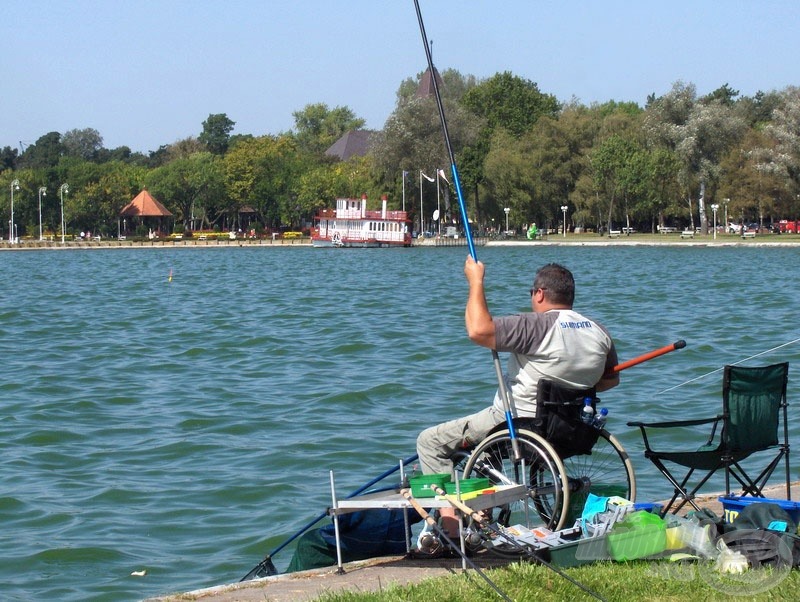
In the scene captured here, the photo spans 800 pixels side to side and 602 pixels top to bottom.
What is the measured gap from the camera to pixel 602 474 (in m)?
7.23

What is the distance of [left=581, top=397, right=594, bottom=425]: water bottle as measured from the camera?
6277mm

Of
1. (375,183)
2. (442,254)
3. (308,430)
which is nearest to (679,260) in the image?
(442,254)

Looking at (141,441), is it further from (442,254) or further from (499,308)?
(442,254)

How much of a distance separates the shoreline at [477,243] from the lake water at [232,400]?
26.5 metres

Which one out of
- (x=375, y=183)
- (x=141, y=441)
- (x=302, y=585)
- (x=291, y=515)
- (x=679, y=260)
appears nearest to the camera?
(x=302, y=585)

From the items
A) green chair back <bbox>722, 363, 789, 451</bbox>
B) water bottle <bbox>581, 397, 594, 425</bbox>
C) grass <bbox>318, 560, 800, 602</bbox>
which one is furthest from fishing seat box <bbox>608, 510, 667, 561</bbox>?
green chair back <bbox>722, 363, 789, 451</bbox>

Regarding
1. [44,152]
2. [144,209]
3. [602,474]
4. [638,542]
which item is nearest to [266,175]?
[144,209]

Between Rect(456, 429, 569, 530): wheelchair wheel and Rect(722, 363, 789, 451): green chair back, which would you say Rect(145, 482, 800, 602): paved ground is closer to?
Rect(456, 429, 569, 530): wheelchair wheel

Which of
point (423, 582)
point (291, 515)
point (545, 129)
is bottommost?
point (291, 515)

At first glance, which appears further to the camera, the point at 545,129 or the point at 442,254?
the point at 545,129

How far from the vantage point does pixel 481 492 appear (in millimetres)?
5801

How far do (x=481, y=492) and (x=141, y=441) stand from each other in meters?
7.35

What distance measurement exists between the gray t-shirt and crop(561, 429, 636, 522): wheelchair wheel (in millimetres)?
351

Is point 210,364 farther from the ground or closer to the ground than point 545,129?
closer to the ground
